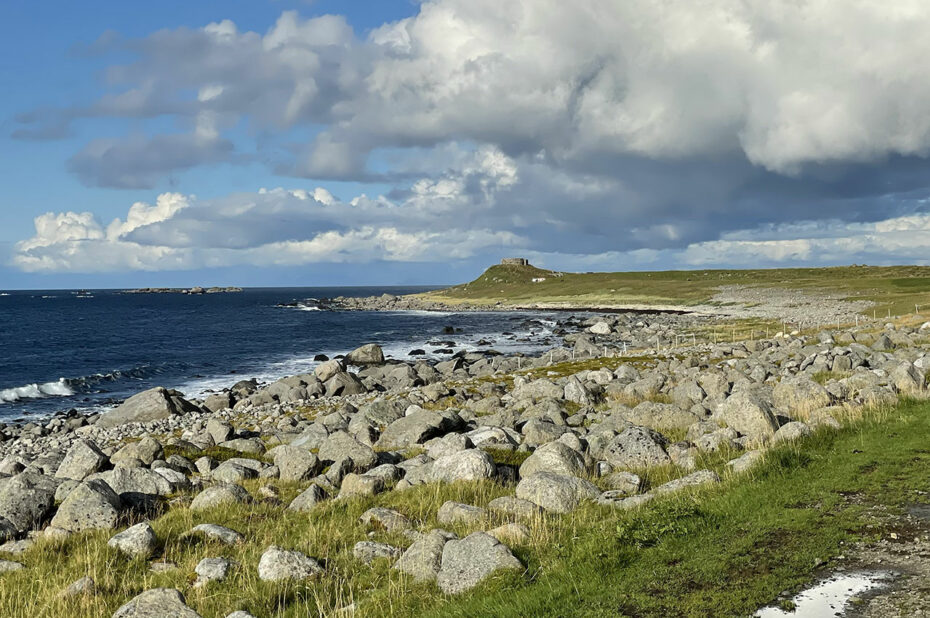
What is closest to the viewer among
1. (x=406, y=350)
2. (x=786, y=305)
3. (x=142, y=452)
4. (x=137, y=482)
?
(x=137, y=482)

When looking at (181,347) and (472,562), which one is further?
(181,347)

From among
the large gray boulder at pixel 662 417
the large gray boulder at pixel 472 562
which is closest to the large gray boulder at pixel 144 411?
the large gray boulder at pixel 662 417

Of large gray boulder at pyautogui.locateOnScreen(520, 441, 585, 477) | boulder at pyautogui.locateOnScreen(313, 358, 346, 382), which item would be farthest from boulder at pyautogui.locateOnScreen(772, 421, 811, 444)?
boulder at pyautogui.locateOnScreen(313, 358, 346, 382)

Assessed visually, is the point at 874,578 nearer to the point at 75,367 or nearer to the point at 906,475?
the point at 906,475

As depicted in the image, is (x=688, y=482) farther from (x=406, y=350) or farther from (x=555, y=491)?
(x=406, y=350)

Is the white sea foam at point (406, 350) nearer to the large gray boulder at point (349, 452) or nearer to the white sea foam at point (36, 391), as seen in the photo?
the white sea foam at point (36, 391)

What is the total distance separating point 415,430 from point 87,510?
37.4 feet

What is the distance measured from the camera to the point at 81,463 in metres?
19.5

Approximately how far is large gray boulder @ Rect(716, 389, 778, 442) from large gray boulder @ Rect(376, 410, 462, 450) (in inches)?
401

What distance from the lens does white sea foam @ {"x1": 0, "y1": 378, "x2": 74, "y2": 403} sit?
183 feet

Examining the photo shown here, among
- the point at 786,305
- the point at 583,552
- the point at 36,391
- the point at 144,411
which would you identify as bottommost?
the point at 36,391

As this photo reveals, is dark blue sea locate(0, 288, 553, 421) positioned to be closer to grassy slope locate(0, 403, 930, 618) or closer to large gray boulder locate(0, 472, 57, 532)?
large gray boulder locate(0, 472, 57, 532)

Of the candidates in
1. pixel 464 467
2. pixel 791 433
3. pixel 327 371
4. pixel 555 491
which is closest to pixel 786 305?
pixel 327 371

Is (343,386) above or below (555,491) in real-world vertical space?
below
